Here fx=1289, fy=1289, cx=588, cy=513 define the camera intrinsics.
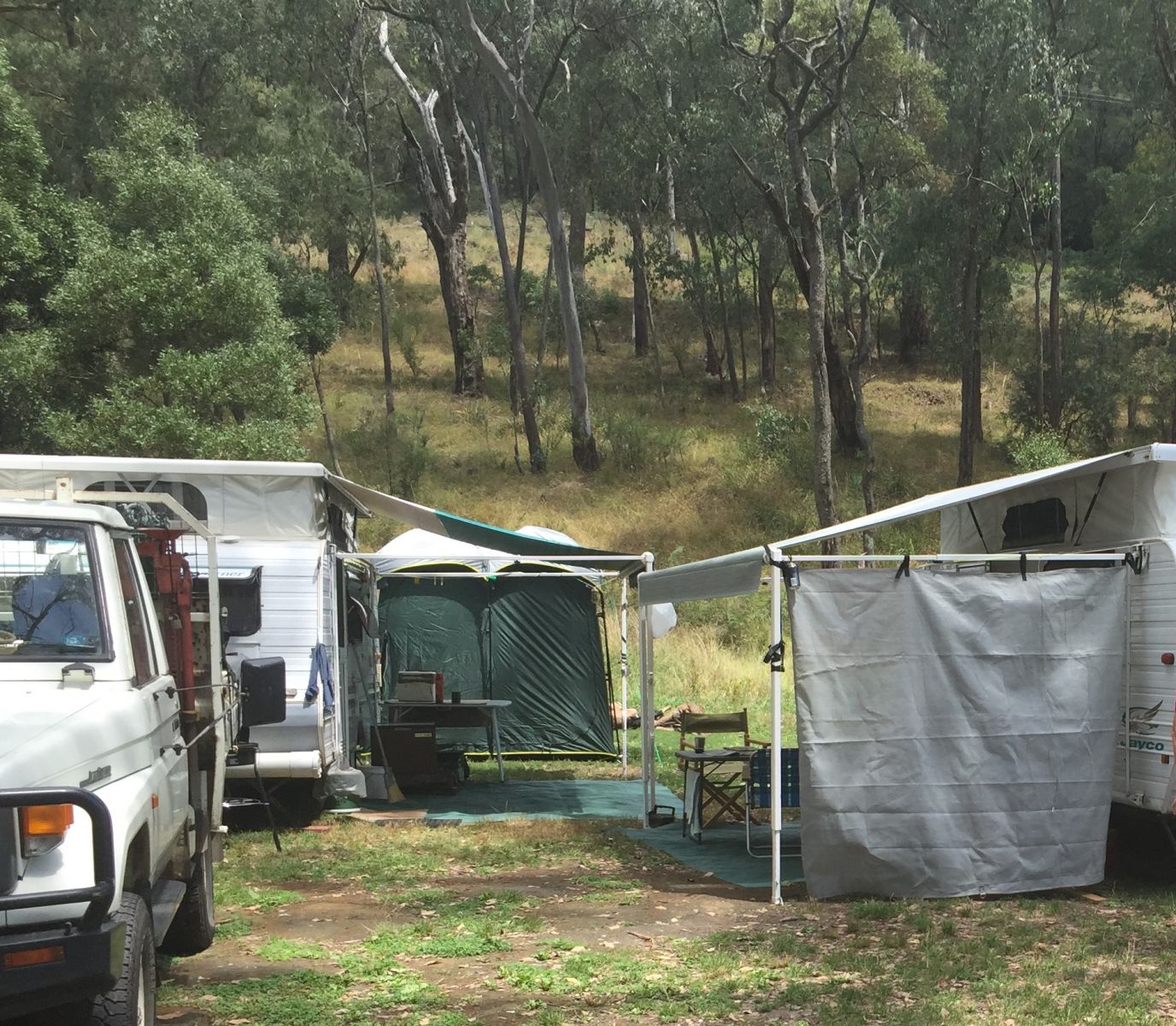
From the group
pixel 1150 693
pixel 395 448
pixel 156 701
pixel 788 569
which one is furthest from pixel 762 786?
pixel 395 448

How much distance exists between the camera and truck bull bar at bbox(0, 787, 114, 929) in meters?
3.17

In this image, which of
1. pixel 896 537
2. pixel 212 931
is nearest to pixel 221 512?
pixel 212 931

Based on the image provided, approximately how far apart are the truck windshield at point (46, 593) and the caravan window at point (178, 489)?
5.11 m

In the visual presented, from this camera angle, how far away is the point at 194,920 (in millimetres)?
5637

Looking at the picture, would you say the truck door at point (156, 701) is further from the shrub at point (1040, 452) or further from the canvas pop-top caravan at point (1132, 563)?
the shrub at point (1040, 452)

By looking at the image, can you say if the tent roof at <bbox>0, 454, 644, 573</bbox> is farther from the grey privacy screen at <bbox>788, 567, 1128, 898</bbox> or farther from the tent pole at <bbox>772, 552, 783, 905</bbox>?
the grey privacy screen at <bbox>788, 567, 1128, 898</bbox>

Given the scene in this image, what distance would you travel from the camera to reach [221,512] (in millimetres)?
9477

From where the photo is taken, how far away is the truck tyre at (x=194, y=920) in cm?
560

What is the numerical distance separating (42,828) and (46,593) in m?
1.05

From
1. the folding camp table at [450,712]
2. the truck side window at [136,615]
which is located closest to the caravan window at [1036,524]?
the folding camp table at [450,712]

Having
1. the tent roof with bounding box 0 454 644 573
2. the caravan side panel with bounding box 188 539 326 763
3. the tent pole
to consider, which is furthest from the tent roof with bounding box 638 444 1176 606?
the tent roof with bounding box 0 454 644 573

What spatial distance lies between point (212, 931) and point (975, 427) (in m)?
26.5

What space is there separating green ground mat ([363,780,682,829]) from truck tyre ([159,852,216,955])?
15.6 feet

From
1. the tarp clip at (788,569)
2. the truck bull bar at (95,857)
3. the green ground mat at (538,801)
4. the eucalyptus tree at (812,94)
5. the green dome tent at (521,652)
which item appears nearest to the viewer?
the truck bull bar at (95,857)
